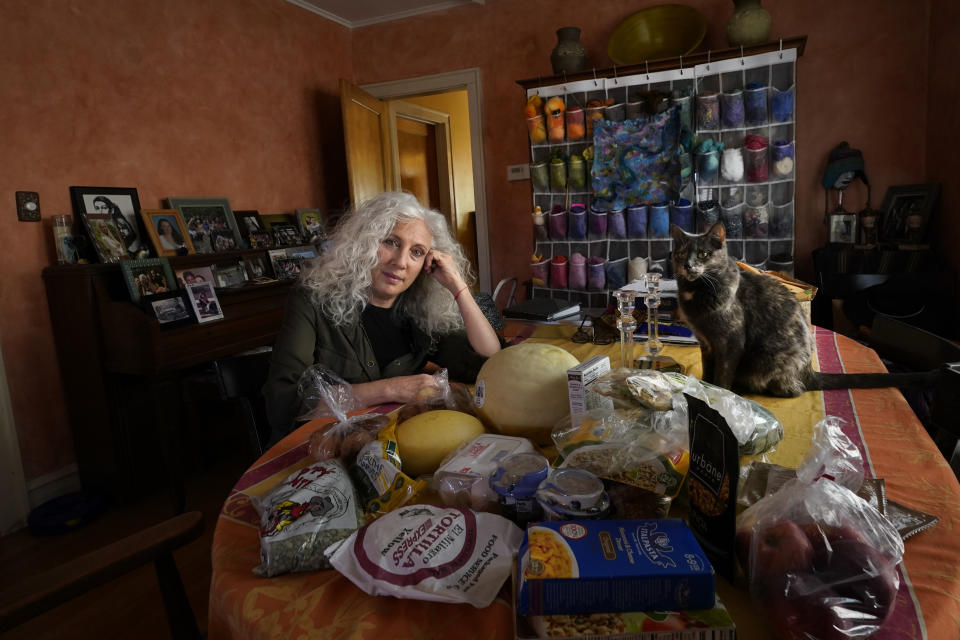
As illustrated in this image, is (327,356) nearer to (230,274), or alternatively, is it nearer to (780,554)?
(780,554)

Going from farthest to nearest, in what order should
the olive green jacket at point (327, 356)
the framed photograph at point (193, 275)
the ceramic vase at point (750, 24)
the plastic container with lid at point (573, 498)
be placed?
the ceramic vase at point (750, 24), the framed photograph at point (193, 275), the olive green jacket at point (327, 356), the plastic container with lid at point (573, 498)

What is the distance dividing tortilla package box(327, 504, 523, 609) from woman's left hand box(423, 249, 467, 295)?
1.09 meters

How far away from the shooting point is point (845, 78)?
357cm

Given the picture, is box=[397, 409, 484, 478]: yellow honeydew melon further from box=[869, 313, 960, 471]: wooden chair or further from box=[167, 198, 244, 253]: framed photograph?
box=[167, 198, 244, 253]: framed photograph

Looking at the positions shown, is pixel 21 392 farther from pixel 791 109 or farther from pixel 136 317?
pixel 791 109

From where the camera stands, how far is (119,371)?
2.73 metres

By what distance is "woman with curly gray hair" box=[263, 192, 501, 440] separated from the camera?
5.37 ft

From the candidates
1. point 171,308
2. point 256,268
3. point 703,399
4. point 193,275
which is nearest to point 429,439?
point 703,399

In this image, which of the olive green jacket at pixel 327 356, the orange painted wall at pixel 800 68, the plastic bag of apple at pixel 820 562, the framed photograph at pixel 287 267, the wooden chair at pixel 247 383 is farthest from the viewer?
the framed photograph at pixel 287 267

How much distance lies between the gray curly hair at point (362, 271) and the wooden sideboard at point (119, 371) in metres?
1.39

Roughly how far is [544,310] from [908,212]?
8.54 ft

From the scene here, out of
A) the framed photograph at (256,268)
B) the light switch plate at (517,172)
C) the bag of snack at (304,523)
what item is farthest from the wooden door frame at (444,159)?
the bag of snack at (304,523)

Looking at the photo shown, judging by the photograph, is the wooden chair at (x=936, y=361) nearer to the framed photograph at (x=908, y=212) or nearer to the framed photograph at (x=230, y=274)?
the framed photograph at (x=908, y=212)

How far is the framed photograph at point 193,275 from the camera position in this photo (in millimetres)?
2955
